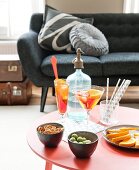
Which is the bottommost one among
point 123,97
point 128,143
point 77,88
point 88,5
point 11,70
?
point 123,97

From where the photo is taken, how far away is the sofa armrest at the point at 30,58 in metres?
2.50

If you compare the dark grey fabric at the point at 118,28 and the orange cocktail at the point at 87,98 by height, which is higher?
the dark grey fabric at the point at 118,28

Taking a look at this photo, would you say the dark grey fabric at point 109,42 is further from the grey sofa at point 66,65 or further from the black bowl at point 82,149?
the black bowl at point 82,149

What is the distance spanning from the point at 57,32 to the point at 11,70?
1.84ft

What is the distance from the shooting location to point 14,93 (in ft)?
9.24

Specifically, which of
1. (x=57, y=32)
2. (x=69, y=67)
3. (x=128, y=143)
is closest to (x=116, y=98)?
(x=128, y=143)

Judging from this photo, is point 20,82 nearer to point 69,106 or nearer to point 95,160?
point 69,106

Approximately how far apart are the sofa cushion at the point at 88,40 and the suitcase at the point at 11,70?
0.55 m

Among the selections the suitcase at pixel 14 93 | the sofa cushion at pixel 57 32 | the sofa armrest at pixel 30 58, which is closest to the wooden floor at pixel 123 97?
the suitcase at pixel 14 93

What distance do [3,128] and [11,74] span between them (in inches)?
24.9

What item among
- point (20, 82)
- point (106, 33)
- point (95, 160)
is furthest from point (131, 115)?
point (106, 33)

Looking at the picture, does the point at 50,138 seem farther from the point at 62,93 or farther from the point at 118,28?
the point at 118,28

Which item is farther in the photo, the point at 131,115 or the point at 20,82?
the point at 20,82

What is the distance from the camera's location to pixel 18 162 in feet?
6.05
